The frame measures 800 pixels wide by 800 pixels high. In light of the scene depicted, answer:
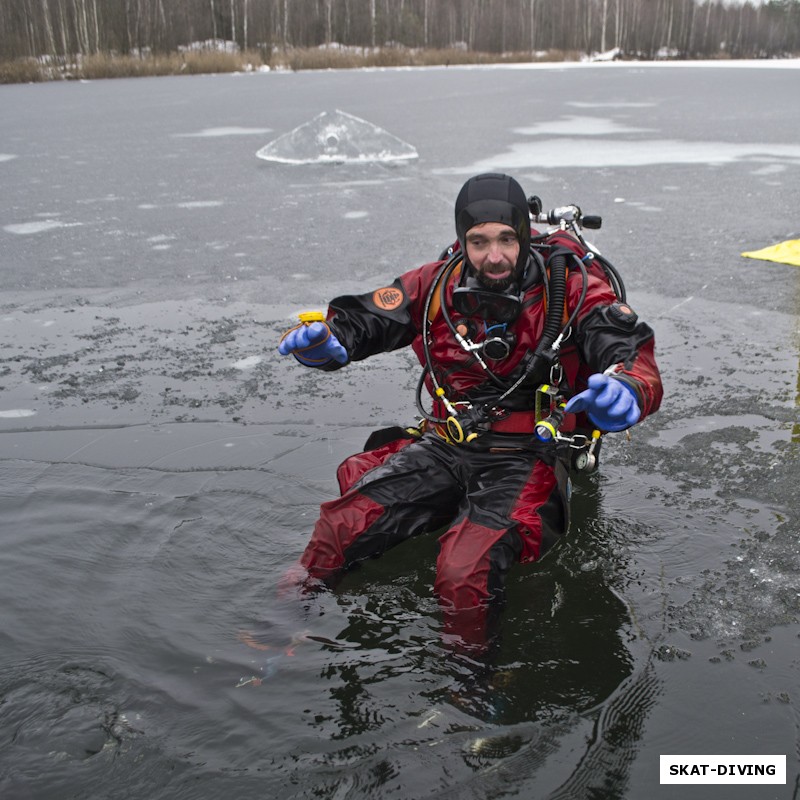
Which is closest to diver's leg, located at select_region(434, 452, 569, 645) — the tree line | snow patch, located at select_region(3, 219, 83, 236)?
snow patch, located at select_region(3, 219, 83, 236)

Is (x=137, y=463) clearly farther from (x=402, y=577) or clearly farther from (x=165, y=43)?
(x=165, y=43)

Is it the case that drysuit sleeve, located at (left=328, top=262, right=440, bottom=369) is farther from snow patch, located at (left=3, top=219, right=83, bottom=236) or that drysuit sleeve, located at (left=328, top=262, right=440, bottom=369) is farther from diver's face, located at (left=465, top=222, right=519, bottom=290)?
snow patch, located at (left=3, top=219, right=83, bottom=236)

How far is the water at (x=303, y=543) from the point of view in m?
2.03

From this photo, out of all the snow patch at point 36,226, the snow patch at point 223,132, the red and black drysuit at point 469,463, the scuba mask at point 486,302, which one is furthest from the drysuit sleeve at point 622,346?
the snow patch at point 223,132

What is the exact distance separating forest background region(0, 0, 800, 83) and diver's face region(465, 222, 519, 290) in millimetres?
24669

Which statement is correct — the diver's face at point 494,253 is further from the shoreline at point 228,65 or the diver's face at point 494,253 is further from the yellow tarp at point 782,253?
the shoreline at point 228,65

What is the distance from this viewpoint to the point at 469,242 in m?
2.82

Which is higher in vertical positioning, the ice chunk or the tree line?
the tree line

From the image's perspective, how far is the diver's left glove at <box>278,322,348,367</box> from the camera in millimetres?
2773

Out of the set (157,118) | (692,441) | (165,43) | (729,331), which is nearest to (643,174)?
(729,331)

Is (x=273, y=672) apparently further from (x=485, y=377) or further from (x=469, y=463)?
(x=485, y=377)

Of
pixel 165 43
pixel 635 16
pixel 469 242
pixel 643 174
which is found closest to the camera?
pixel 469 242

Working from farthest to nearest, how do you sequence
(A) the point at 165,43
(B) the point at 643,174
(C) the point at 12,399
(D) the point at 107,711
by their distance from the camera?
(A) the point at 165,43, (B) the point at 643,174, (C) the point at 12,399, (D) the point at 107,711

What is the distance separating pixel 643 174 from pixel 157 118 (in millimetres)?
8492
